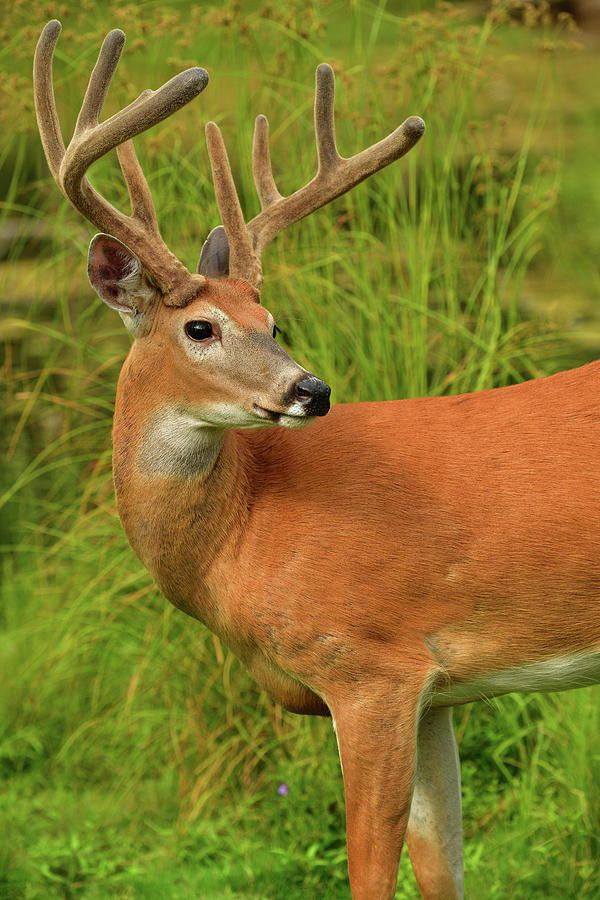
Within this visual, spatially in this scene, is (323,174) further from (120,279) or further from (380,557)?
(380,557)

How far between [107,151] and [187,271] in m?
0.33

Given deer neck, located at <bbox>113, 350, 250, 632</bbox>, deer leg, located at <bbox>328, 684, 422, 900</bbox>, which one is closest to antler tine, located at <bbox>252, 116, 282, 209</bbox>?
deer neck, located at <bbox>113, 350, 250, 632</bbox>

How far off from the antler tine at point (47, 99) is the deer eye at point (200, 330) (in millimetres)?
493

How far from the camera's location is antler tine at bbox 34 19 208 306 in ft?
8.69

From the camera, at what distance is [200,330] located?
2777 mm

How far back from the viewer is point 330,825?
436 centimetres

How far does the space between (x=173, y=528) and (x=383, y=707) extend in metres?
0.66

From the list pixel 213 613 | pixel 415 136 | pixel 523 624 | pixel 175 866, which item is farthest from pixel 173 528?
pixel 175 866

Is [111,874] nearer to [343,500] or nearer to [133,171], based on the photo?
[343,500]

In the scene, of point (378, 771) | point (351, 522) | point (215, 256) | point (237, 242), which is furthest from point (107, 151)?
point (378, 771)

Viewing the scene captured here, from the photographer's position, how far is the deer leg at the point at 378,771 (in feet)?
9.27

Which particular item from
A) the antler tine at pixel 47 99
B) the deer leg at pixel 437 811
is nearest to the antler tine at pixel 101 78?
the antler tine at pixel 47 99

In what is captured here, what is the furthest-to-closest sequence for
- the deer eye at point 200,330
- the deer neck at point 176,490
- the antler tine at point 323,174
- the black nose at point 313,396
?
the antler tine at point 323,174, the deer neck at point 176,490, the deer eye at point 200,330, the black nose at point 313,396

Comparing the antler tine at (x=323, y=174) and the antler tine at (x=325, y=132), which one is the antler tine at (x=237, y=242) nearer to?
the antler tine at (x=323, y=174)
